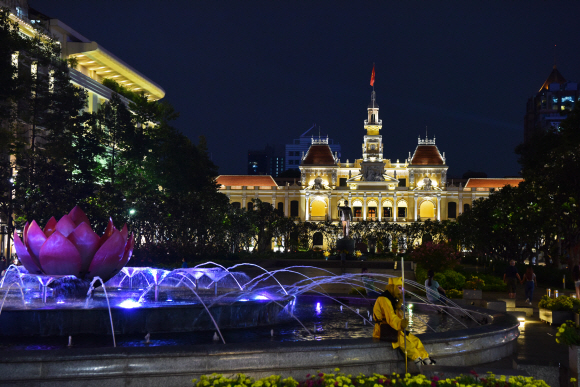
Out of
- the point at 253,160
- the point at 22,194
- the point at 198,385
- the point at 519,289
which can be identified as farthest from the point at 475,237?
the point at 253,160

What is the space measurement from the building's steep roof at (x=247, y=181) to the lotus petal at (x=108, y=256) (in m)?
75.8

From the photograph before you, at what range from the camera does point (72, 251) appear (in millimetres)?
10547

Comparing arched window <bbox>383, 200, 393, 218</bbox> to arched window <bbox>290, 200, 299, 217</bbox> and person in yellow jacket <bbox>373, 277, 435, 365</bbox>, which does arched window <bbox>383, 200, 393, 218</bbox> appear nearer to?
arched window <bbox>290, 200, 299, 217</bbox>

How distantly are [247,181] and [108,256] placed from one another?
3061 inches

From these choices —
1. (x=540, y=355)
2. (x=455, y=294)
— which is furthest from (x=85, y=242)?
(x=455, y=294)

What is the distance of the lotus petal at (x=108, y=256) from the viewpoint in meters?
10.9

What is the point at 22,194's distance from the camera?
2534 cm

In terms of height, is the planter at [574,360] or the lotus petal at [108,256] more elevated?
the lotus petal at [108,256]

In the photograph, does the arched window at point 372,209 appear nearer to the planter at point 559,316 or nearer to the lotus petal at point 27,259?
the planter at point 559,316

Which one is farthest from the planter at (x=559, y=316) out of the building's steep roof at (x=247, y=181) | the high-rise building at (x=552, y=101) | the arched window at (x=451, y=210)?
the high-rise building at (x=552, y=101)

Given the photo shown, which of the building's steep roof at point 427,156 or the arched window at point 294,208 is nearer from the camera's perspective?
the building's steep roof at point 427,156

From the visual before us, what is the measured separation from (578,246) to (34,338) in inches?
934

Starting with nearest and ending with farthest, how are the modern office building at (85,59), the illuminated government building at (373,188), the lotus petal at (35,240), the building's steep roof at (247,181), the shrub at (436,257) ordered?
the lotus petal at (35,240)
the shrub at (436,257)
the modern office building at (85,59)
the illuminated government building at (373,188)
the building's steep roof at (247,181)

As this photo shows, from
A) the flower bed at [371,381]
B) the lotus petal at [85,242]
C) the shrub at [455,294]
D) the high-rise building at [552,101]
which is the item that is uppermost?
the high-rise building at [552,101]
